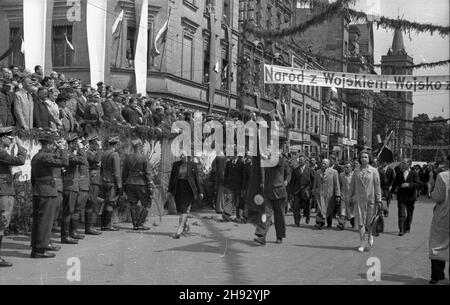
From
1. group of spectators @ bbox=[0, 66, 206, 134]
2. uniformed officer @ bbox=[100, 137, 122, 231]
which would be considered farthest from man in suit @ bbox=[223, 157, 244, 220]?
uniformed officer @ bbox=[100, 137, 122, 231]

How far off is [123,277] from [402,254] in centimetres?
550

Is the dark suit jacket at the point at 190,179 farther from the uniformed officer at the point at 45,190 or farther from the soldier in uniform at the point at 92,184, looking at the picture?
the uniformed officer at the point at 45,190

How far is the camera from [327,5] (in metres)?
9.43

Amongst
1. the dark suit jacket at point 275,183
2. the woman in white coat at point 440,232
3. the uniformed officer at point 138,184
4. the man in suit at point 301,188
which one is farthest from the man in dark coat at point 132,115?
the woman in white coat at point 440,232

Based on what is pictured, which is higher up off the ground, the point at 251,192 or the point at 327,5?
the point at 327,5

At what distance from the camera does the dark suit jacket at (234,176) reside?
52.7 ft

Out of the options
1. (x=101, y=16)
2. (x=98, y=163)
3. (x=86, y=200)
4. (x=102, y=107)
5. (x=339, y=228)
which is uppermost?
(x=101, y=16)

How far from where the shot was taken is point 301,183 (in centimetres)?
1559

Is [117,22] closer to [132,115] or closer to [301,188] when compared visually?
[132,115]

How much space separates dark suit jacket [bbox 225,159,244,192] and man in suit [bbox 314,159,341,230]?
2179mm

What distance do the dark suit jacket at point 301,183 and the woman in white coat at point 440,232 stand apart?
7.64 meters

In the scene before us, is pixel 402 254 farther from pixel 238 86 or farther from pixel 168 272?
pixel 238 86

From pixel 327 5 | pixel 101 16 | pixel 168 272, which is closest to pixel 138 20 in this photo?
pixel 101 16

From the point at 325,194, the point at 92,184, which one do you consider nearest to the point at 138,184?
the point at 92,184
